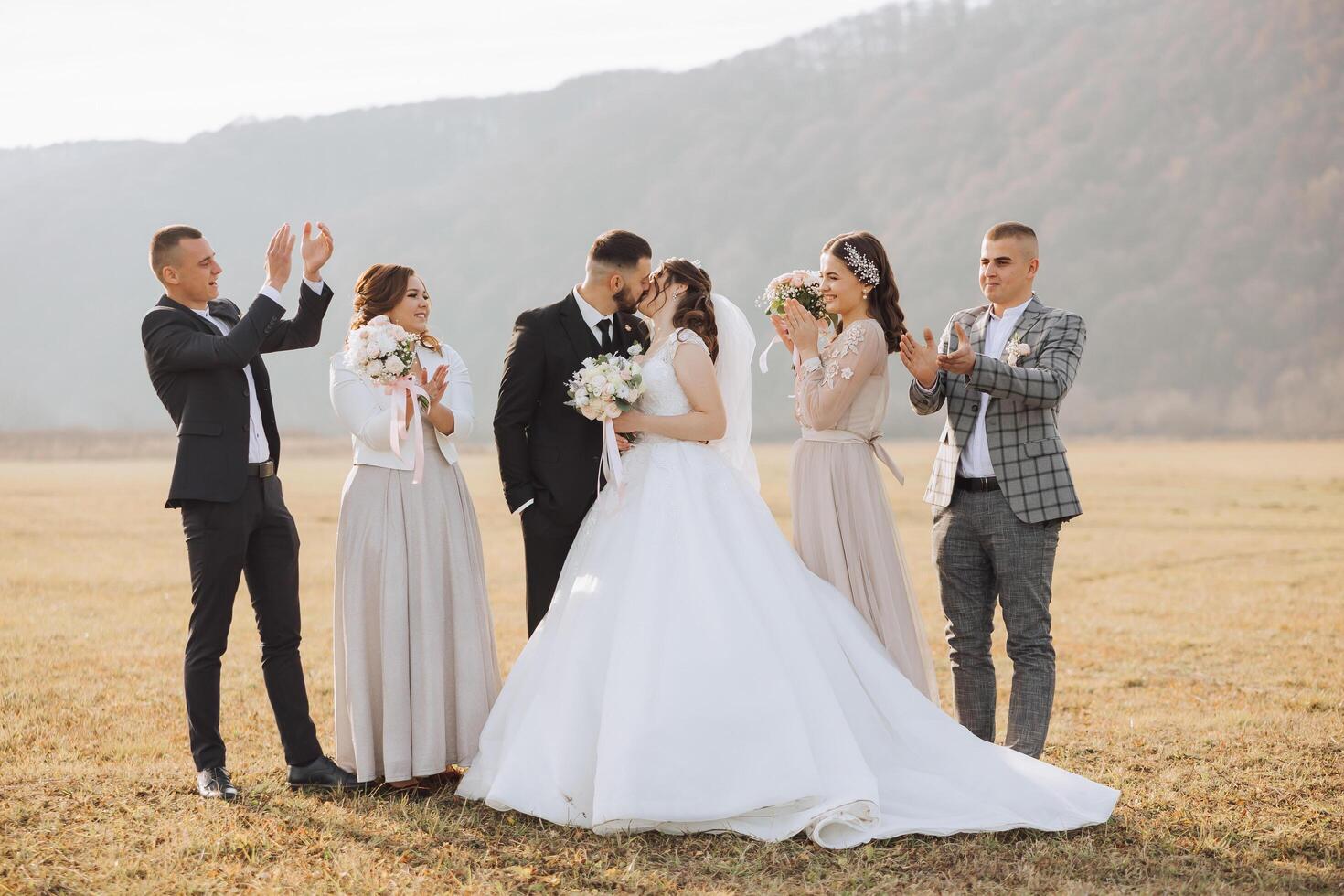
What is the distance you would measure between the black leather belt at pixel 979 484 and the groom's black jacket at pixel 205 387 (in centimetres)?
353

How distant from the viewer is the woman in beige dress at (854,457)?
19.2 feet

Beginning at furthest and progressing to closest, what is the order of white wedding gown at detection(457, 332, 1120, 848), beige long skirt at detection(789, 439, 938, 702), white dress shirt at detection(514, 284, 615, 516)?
white dress shirt at detection(514, 284, 615, 516)
beige long skirt at detection(789, 439, 938, 702)
white wedding gown at detection(457, 332, 1120, 848)

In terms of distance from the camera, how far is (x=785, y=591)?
17.8ft

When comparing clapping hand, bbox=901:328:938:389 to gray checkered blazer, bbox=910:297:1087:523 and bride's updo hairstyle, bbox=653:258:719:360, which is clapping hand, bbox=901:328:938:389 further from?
bride's updo hairstyle, bbox=653:258:719:360

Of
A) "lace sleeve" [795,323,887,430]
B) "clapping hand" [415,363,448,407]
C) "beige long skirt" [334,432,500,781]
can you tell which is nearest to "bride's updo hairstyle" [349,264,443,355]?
"clapping hand" [415,363,448,407]

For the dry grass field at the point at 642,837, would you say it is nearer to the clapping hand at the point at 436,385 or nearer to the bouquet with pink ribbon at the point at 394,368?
the bouquet with pink ribbon at the point at 394,368

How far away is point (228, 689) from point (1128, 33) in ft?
633

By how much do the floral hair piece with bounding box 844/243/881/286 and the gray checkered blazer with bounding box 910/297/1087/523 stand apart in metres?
0.50

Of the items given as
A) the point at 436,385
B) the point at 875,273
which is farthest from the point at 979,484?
the point at 436,385

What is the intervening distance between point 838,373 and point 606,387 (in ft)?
4.13

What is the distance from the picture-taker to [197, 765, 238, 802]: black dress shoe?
18.5ft

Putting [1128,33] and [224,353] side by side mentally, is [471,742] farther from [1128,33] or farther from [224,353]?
[1128,33]

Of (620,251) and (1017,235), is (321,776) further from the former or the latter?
(1017,235)

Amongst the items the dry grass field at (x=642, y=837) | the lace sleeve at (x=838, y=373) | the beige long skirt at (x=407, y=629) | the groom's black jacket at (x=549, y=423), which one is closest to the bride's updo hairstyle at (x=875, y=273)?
the lace sleeve at (x=838, y=373)
